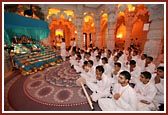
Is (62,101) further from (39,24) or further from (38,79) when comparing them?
(39,24)

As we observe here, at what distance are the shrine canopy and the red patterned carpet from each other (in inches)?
68.4

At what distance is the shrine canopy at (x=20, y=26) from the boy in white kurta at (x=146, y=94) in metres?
3.95

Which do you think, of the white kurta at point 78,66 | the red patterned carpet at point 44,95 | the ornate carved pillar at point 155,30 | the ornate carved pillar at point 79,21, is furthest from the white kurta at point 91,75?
the ornate carved pillar at point 79,21

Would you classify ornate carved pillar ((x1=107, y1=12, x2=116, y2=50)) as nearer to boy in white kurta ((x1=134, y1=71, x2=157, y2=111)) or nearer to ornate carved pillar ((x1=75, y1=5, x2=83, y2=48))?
ornate carved pillar ((x1=75, y1=5, x2=83, y2=48))

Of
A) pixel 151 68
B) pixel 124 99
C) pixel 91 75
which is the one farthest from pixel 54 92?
pixel 151 68

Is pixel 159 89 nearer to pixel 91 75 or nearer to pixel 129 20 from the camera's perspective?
pixel 91 75

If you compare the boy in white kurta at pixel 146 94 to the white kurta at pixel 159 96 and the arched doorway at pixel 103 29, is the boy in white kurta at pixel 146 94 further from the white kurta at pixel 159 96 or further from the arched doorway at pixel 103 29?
the arched doorway at pixel 103 29

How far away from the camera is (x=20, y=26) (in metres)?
3.95

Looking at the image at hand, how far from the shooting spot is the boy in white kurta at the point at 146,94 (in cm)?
171

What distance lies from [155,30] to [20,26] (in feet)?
15.0

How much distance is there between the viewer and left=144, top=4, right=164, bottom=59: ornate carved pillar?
355 cm

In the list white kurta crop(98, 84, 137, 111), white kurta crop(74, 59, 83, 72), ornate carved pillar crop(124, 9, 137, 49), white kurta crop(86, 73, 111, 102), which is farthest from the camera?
ornate carved pillar crop(124, 9, 137, 49)

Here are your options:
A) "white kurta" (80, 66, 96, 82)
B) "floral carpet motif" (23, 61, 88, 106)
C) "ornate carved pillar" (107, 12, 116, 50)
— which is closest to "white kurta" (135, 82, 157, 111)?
"floral carpet motif" (23, 61, 88, 106)

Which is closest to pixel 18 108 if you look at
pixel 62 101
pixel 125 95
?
pixel 62 101
